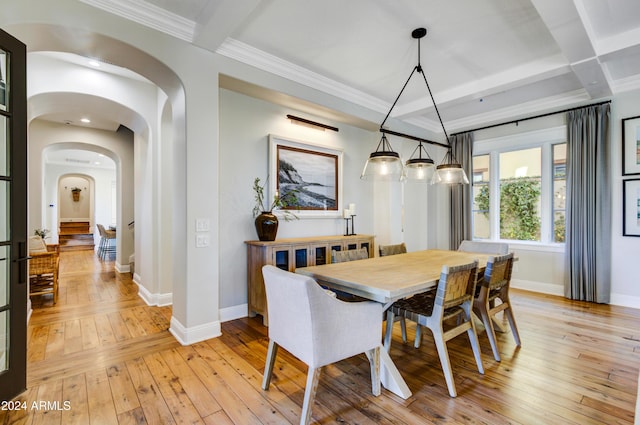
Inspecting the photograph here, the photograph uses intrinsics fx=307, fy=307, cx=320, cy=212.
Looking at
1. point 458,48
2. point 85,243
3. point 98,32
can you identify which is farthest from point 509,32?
point 85,243

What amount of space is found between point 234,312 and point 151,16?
2973 millimetres

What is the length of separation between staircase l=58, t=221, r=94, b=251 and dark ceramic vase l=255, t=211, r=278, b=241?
29.8 feet


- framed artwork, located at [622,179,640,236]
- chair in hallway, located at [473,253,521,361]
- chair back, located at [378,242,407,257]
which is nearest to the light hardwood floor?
chair in hallway, located at [473,253,521,361]

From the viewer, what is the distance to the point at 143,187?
456 centimetres

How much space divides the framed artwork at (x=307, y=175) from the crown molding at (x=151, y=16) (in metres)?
1.41

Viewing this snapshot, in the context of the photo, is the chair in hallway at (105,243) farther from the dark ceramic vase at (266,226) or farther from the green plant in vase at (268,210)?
the dark ceramic vase at (266,226)

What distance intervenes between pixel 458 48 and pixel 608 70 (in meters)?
1.99

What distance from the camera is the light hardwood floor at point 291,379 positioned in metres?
1.83

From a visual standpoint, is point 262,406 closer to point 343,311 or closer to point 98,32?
point 343,311

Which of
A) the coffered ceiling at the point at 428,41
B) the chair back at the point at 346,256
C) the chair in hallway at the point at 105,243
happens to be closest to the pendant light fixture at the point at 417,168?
the coffered ceiling at the point at 428,41

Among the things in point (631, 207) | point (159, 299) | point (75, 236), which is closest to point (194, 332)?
point (159, 299)

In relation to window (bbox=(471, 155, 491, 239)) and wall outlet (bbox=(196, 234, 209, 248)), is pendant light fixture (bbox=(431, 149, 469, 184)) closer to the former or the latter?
wall outlet (bbox=(196, 234, 209, 248))

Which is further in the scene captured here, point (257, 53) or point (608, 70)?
point (608, 70)

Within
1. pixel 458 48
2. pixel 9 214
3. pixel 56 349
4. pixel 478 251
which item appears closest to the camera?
pixel 9 214
